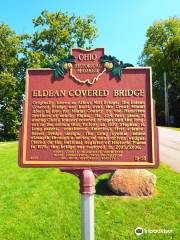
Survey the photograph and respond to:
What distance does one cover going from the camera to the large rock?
8242 mm

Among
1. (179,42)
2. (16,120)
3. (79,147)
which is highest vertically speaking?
(179,42)

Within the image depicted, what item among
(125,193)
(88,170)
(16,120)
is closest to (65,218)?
(125,193)

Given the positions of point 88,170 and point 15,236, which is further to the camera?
point 15,236

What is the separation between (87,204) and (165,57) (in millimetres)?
46015

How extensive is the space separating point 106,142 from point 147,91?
3.49ft

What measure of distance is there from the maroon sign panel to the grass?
217cm

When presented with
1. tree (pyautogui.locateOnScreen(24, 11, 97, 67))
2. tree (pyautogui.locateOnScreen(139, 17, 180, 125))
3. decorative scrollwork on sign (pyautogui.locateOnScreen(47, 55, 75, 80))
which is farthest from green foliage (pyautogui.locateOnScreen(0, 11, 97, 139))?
decorative scrollwork on sign (pyautogui.locateOnScreen(47, 55, 75, 80))

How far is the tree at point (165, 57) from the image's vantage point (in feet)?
155

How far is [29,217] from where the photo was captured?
7195 millimetres

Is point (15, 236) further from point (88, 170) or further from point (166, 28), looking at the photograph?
point (166, 28)

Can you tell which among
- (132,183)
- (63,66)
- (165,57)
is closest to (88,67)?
(63,66)

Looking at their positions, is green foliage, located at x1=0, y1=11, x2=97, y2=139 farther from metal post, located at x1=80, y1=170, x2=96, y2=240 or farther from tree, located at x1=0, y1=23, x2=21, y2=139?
metal post, located at x1=80, y1=170, x2=96, y2=240

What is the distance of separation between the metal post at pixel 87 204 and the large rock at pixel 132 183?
3.36m

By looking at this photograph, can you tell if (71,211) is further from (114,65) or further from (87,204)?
(114,65)
